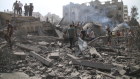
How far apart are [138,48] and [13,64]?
24.8 feet

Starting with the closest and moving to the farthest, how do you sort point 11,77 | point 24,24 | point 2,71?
point 11,77
point 2,71
point 24,24

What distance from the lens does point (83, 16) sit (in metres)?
57.7

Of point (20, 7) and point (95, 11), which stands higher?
point (95, 11)

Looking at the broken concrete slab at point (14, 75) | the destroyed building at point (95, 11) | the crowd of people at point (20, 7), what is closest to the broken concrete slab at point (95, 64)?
the broken concrete slab at point (14, 75)

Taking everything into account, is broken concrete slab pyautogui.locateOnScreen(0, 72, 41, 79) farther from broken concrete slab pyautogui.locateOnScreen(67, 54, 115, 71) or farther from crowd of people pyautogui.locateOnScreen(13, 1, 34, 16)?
crowd of people pyautogui.locateOnScreen(13, 1, 34, 16)

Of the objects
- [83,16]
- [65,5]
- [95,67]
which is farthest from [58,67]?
[65,5]

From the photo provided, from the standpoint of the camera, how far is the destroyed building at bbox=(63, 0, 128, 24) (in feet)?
179

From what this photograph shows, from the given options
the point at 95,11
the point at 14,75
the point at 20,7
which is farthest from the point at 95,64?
the point at 95,11

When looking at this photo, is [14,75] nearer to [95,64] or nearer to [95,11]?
[95,64]

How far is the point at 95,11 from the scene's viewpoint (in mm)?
56719

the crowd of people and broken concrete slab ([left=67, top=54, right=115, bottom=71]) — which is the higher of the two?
the crowd of people

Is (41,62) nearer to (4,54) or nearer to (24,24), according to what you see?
(4,54)

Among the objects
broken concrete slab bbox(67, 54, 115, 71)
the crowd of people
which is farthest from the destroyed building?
broken concrete slab bbox(67, 54, 115, 71)

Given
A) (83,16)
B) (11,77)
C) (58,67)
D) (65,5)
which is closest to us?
(11,77)
